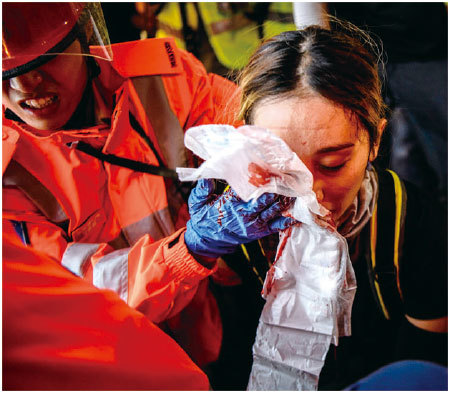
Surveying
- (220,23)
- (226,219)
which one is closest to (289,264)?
(226,219)

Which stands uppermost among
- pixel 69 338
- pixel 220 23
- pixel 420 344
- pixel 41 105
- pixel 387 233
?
pixel 220 23

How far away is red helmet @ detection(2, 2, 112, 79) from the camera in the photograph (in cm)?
69

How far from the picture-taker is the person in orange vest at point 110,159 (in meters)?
0.74

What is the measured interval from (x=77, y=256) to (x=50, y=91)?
0.38m

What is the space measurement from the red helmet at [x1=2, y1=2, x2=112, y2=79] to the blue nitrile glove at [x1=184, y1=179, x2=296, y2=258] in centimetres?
42

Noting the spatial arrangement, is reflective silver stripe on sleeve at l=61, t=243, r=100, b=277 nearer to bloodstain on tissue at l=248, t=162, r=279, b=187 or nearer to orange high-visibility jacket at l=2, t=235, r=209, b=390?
→ orange high-visibility jacket at l=2, t=235, r=209, b=390

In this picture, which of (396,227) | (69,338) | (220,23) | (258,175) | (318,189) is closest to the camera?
(69,338)

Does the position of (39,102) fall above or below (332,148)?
above

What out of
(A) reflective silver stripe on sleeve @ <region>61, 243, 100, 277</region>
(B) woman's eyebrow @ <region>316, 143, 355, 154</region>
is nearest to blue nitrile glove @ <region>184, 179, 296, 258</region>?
(B) woman's eyebrow @ <region>316, 143, 355, 154</region>

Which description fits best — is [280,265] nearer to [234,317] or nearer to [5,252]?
[234,317]

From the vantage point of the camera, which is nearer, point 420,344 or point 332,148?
point 332,148

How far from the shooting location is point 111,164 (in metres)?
0.91

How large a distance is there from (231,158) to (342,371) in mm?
741

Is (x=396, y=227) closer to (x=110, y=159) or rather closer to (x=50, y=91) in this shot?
(x=110, y=159)
